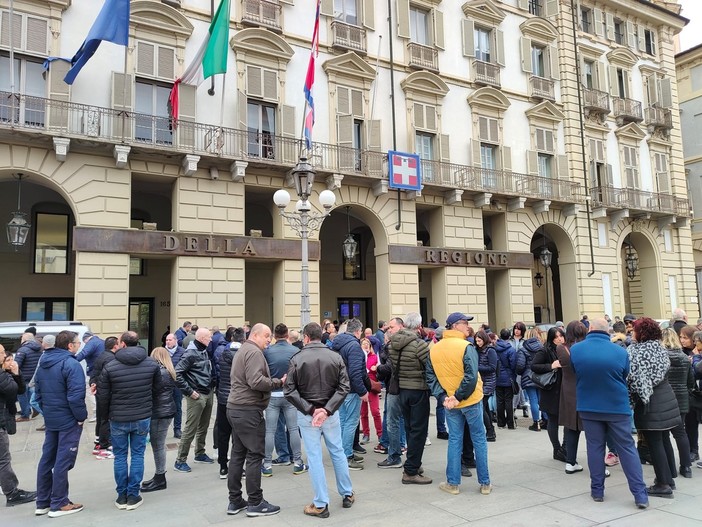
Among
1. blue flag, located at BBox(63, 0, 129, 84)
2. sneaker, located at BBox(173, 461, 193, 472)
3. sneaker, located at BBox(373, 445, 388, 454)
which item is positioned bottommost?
sneaker, located at BBox(373, 445, 388, 454)

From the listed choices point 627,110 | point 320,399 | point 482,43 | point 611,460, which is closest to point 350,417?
point 320,399

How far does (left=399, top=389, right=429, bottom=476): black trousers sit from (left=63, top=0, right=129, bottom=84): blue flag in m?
11.6

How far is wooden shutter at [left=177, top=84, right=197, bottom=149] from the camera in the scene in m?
15.8

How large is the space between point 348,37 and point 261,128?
493cm

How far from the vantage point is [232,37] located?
1684 cm

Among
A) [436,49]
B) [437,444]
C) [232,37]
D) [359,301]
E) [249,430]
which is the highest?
[436,49]

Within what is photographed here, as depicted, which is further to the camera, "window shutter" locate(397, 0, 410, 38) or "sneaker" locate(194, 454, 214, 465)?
"window shutter" locate(397, 0, 410, 38)

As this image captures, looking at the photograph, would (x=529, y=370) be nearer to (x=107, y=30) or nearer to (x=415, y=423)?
(x=415, y=423)

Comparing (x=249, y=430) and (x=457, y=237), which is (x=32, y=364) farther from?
(x=457, y=237)

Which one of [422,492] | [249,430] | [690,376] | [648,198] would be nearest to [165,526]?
[249,430]

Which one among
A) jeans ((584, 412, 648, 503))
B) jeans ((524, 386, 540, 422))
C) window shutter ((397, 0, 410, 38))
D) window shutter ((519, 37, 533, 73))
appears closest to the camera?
Result: jeans ((584, 412, 648, 503))

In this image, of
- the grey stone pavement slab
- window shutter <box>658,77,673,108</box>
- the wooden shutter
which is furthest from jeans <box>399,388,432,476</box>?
window shutter <box>658,77,673,108</box>

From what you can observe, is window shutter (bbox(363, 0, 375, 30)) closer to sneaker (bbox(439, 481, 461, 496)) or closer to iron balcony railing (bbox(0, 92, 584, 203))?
iron balcony railing (bbox(0, 92, 584, 203))

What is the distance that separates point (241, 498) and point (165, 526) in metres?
0.80
